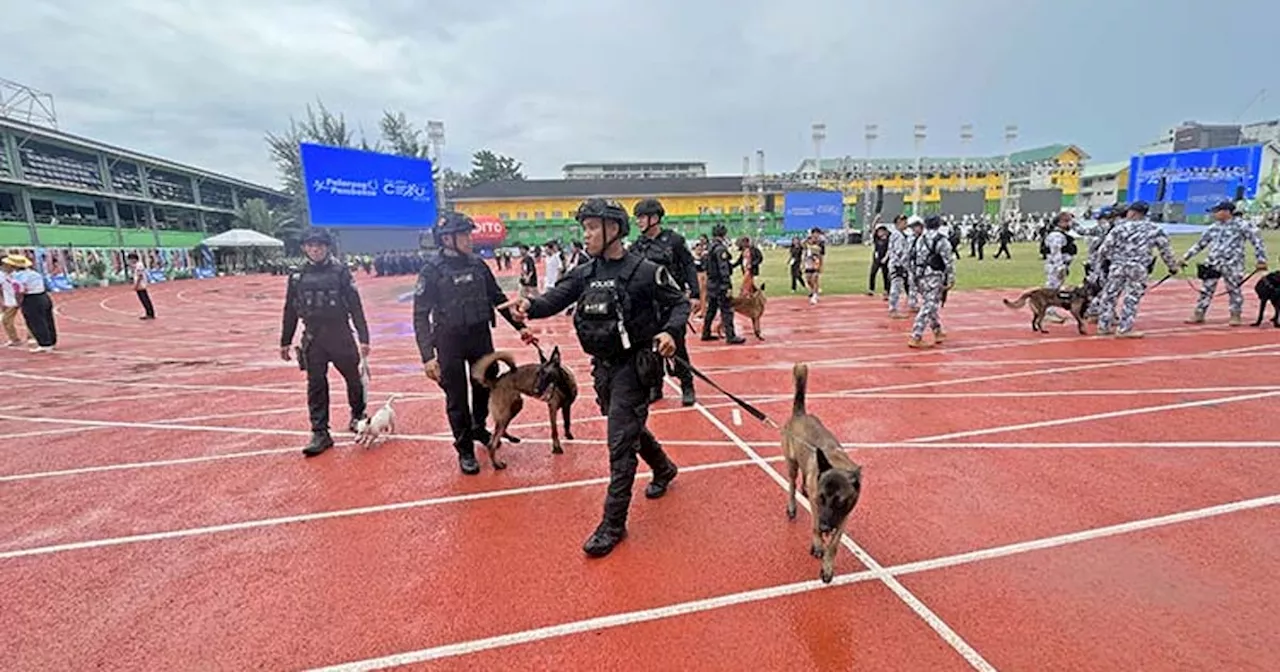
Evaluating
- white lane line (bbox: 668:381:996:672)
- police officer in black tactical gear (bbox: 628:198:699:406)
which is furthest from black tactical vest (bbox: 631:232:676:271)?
white lane line (bbox: 668:381:996:672)

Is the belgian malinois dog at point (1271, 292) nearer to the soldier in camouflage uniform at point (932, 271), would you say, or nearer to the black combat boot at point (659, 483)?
the soldier in camouflage uniform at point (932, 271)

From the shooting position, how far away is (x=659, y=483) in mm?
A: 4105

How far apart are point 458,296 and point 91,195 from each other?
1687 inches

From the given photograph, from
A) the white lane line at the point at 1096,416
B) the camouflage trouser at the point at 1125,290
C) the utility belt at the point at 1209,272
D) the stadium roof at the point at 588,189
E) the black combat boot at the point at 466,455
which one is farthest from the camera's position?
the stadium roof at the point at 588,189

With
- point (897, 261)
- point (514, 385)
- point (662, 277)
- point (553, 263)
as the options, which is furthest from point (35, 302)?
point (897, 261)

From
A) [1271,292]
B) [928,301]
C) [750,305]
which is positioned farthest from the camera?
[750,305]

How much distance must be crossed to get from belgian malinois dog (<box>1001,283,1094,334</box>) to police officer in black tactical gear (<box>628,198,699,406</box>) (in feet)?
19.3

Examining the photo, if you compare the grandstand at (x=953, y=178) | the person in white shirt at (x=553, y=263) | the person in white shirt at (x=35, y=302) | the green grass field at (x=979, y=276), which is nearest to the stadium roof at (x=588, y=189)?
the grandstand at (x=953, y=178)

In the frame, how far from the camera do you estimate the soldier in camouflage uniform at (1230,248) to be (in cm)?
889

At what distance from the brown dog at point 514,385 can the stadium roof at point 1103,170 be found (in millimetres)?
97368

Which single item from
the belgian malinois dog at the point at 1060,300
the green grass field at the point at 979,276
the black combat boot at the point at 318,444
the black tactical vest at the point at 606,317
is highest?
the black tactical vest at the point at 606,317

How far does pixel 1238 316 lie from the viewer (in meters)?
9.27

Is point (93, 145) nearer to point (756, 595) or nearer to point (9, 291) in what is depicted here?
point (9, 291)

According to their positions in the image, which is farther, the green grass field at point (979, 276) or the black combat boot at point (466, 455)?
the green grass field at point (979, 276)
